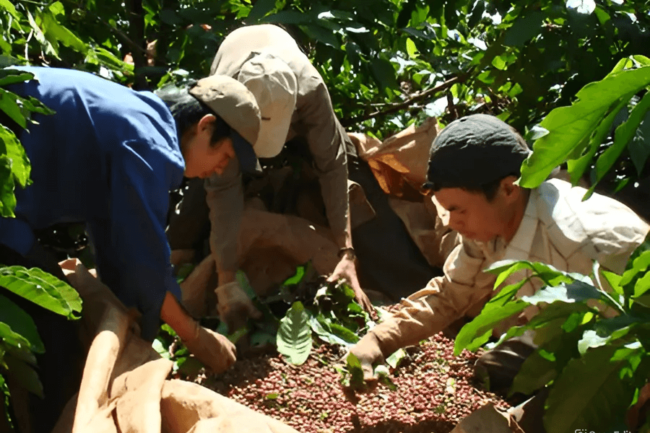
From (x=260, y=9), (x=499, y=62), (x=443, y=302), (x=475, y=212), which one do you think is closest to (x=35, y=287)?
(x=475, y=212)

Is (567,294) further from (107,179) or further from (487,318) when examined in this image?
(107,179)

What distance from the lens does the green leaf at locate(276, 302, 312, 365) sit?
118 inches

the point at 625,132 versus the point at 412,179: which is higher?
the point at 625,132

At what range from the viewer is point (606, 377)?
152cm

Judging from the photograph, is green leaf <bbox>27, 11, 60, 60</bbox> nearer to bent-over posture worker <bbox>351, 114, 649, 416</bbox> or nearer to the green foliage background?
the green foliage background

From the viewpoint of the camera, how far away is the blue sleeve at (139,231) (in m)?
2.15

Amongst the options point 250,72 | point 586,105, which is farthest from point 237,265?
point 586,105

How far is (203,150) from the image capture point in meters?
2.52

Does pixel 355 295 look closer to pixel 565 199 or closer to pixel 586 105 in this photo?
pixel 565 199

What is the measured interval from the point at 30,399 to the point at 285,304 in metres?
1.47

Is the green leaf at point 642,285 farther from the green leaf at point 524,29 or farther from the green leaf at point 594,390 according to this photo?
the green leaf at point 524,29

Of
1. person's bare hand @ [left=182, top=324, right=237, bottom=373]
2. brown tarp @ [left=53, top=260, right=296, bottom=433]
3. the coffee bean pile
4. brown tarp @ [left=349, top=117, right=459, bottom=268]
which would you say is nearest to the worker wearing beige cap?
brown tarp @ [left=349, top=117, right=459, bottom=268]

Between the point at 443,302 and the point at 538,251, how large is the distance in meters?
0.35

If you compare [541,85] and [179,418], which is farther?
[541,85]
